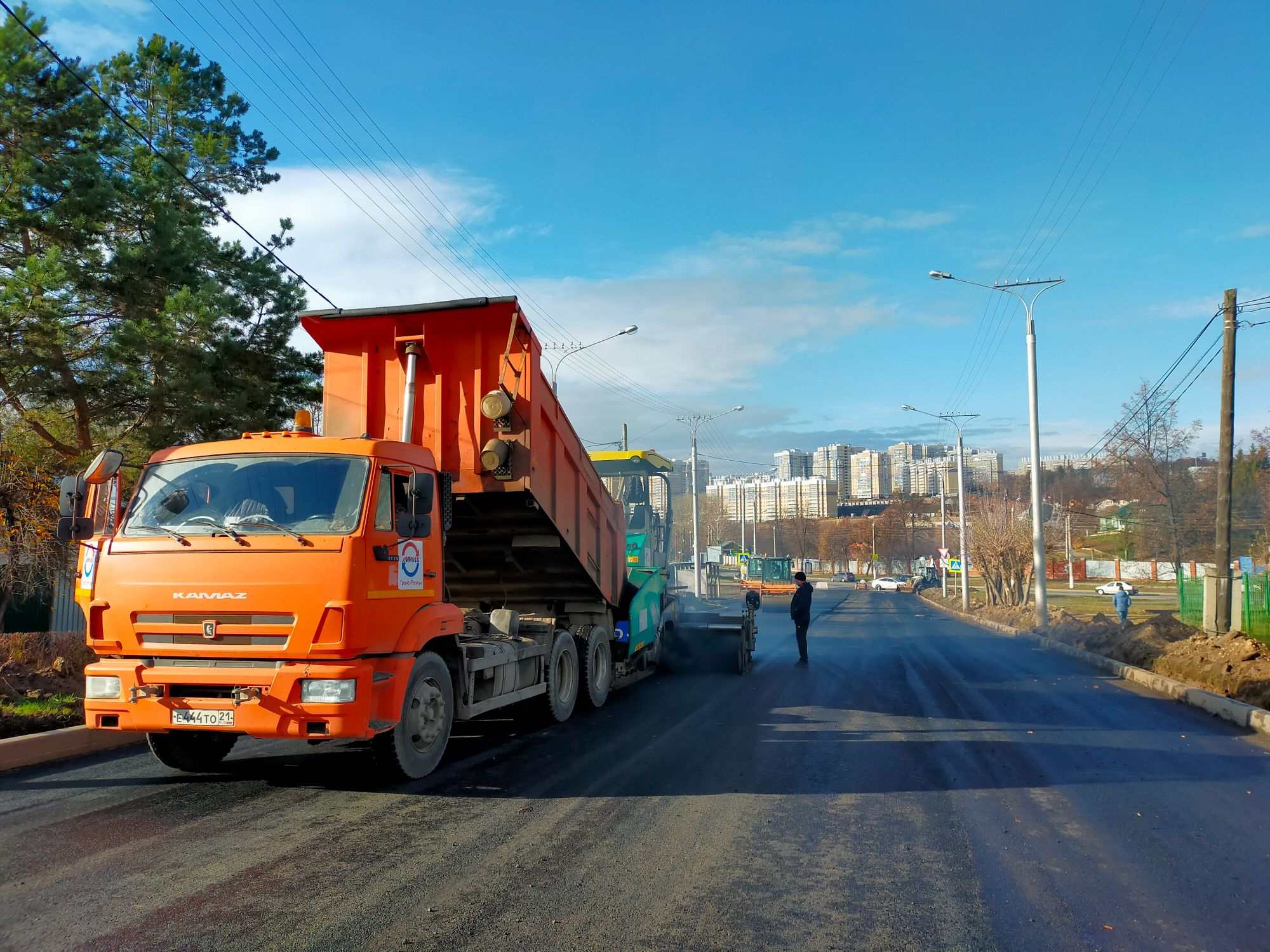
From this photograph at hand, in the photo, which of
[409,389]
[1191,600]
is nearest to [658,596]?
[409,389]

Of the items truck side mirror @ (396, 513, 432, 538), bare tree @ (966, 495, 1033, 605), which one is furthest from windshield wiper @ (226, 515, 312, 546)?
bare tree @ (966, 495, 1033, 605)

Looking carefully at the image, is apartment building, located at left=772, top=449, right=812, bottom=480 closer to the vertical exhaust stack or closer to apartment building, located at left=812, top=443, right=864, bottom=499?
apartment building, located at left=812, top=443, right=864, bottom=499

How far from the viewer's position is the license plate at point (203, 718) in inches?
231

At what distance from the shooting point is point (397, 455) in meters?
6.89

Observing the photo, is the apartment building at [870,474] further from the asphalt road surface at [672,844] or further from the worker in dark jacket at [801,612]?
the asphalt road surface at [672,844]

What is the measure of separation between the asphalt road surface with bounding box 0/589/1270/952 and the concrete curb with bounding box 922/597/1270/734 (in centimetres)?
40

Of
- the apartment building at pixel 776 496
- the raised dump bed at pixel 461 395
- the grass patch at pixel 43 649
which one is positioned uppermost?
the apartment building at pixel 776 496

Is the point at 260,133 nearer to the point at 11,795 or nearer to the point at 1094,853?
the point at 11,795

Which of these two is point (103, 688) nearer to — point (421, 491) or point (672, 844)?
point (421, 491)

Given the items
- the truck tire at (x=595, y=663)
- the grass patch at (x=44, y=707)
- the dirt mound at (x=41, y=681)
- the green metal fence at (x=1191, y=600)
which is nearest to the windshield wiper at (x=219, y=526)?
the dirt mound at (x=41, y=681)

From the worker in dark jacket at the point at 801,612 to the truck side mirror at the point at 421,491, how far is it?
11.0 meters

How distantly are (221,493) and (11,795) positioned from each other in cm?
253

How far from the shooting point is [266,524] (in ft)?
20.4

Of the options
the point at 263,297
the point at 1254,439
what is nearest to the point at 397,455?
the point at 263,297
